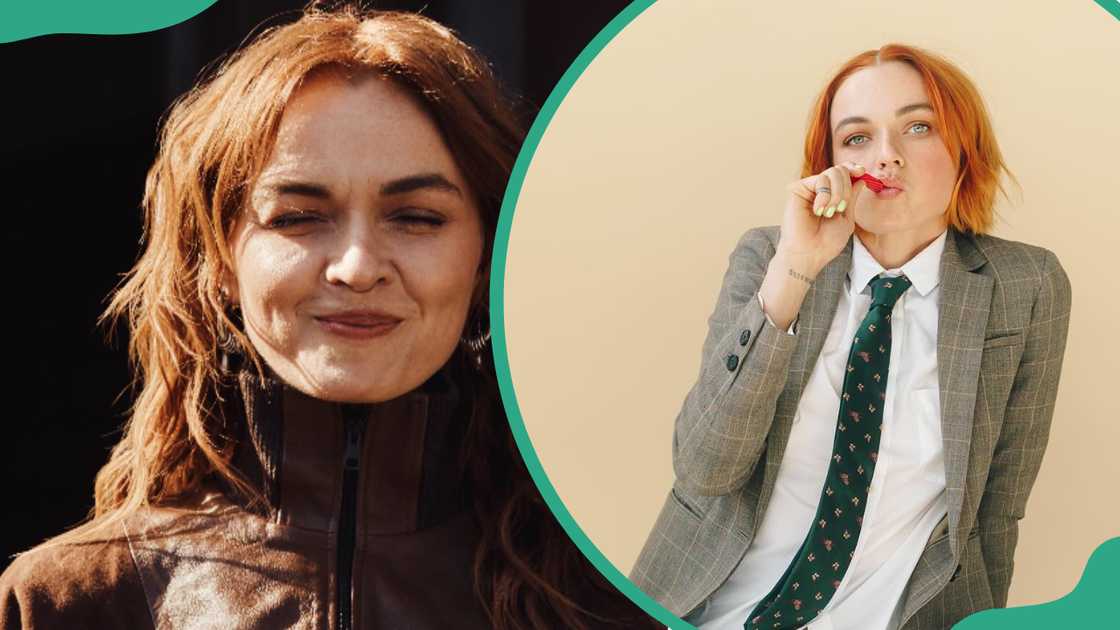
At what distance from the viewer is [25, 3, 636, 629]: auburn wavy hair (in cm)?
204

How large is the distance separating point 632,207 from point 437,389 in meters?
0.40

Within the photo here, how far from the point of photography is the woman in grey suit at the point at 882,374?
1.92 meters

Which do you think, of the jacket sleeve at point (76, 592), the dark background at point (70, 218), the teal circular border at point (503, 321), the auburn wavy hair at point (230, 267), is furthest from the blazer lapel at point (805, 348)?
the dark background at point (70, 218)

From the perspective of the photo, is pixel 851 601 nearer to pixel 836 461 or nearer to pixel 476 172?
pixel 836 461

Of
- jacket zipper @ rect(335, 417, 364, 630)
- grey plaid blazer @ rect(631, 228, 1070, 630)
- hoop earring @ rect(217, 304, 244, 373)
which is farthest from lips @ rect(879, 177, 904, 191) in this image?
hoop earring @ rect(217, 304, 244, 373)

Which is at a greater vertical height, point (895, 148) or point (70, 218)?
point (895, 148)

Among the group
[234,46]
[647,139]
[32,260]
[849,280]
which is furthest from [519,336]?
[32,260]

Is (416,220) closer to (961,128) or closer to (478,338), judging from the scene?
(478,338)

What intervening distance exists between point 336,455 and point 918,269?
2.79 ft

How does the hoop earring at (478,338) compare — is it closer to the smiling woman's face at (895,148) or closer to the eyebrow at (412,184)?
the eyebrow at (412,184)

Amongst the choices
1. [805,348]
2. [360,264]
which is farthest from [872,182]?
[360,264]

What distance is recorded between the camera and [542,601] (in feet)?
6.93

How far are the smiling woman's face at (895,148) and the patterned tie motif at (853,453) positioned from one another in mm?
87

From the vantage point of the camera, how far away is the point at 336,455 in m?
2.01
